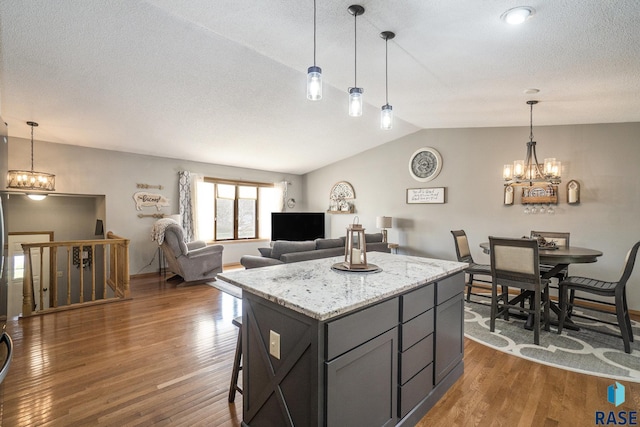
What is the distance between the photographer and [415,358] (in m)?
1.85

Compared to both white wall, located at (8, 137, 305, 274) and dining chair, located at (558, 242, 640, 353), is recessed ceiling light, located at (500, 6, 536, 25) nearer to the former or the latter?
dining chair, located at (558, 242, 640, 353)

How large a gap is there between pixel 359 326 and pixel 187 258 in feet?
14.3

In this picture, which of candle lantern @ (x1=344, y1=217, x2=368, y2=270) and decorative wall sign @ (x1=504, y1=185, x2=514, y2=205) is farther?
decorative wall sign @ (x1=504, y1=185, x2=514, y2=205)

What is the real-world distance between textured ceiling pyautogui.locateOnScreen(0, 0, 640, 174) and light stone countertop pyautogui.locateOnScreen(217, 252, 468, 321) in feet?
5.63

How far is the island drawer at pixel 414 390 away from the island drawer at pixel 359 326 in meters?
0.43

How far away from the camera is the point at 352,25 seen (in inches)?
89.0

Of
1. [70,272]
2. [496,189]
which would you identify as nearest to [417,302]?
[496,189]

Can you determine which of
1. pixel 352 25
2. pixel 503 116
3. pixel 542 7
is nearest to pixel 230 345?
pixel 352 25

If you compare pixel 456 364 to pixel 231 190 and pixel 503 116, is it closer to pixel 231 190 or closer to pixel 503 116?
pixel 503 116

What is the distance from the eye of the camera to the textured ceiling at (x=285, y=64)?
207cm

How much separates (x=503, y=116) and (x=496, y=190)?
129 cm

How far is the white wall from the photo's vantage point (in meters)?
4.90
